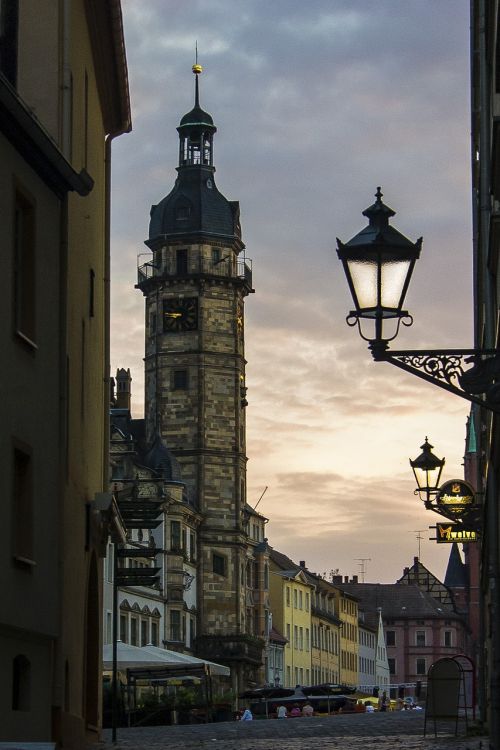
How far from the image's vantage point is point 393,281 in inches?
440

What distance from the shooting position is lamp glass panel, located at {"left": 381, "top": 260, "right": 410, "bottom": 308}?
1109 cm

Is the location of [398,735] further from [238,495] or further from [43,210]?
[238,495]

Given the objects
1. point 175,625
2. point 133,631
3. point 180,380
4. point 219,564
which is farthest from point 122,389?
point 133,631

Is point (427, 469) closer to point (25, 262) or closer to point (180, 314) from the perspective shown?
point (25, 262)

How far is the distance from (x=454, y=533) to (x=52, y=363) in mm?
8511

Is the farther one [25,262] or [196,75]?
[196,75]

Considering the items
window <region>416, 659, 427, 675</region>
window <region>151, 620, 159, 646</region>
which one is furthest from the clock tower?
window <region>416, 659, 427, 675</region>

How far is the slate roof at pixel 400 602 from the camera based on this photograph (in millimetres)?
191750

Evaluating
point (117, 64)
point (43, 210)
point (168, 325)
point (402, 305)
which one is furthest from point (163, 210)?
point (402, 305)

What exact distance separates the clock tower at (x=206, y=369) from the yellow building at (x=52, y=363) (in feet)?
255

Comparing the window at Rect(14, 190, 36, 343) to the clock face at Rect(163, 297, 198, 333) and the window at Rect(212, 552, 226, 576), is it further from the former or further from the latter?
the clock face at Rect(163, 297, 198, 333)

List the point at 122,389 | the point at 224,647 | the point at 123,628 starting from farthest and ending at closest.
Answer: the point at 122,389 < the point at 224,647 < the point at 123,628

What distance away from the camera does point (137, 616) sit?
8562 centimetres

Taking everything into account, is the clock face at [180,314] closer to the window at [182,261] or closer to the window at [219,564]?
the window at [182,261]
